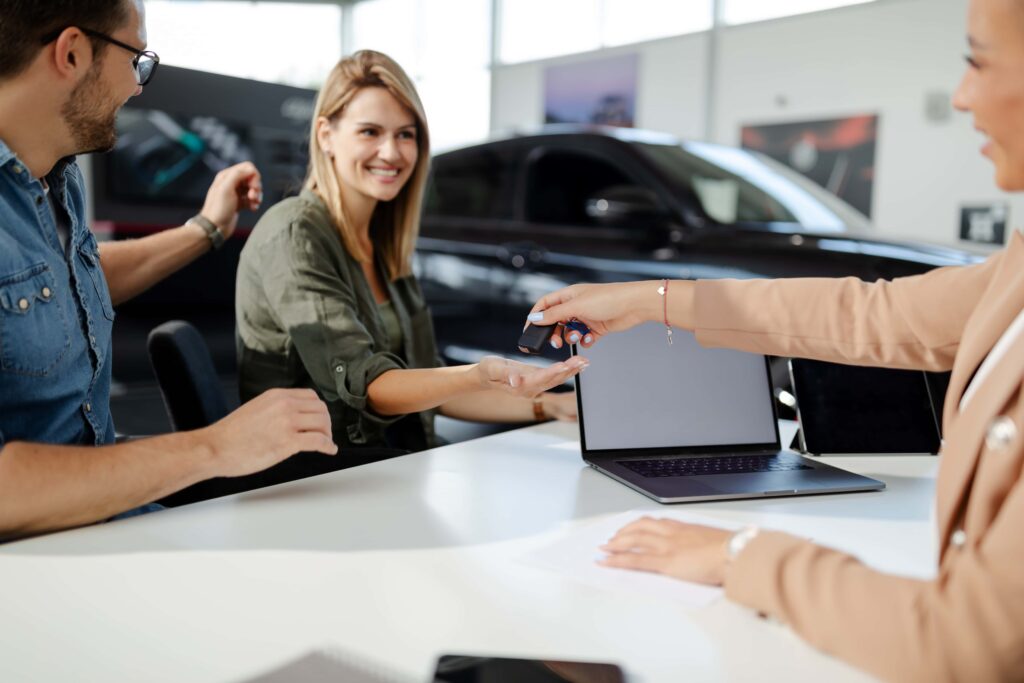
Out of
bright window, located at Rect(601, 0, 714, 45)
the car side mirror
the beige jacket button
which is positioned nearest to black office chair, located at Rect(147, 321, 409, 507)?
the beige jacket button

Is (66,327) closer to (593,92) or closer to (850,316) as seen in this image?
(850,316)

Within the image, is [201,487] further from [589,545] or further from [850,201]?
[850,201]

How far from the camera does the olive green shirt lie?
1.85 metres

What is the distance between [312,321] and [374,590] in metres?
1.00

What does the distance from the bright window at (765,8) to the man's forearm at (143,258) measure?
8.13 metres

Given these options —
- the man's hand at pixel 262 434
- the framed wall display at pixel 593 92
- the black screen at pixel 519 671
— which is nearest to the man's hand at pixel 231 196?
the man's hand at pixel 262 434

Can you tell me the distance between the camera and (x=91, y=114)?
54.1 inches

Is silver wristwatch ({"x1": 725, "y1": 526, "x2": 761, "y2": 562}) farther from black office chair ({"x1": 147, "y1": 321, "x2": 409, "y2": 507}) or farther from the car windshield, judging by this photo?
the car windshield

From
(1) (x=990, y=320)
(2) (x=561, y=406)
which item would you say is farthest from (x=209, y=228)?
(1) (x=990, y=320)

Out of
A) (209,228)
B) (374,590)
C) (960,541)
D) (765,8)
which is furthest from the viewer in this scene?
(765,8)

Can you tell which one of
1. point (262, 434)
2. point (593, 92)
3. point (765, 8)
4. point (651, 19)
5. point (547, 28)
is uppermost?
point (547, 28)

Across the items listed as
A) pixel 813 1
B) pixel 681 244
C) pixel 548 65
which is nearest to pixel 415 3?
pixel 548 65

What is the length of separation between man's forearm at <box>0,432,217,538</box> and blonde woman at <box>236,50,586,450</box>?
0.61 meters

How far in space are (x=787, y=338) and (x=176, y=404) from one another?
1.25 m
